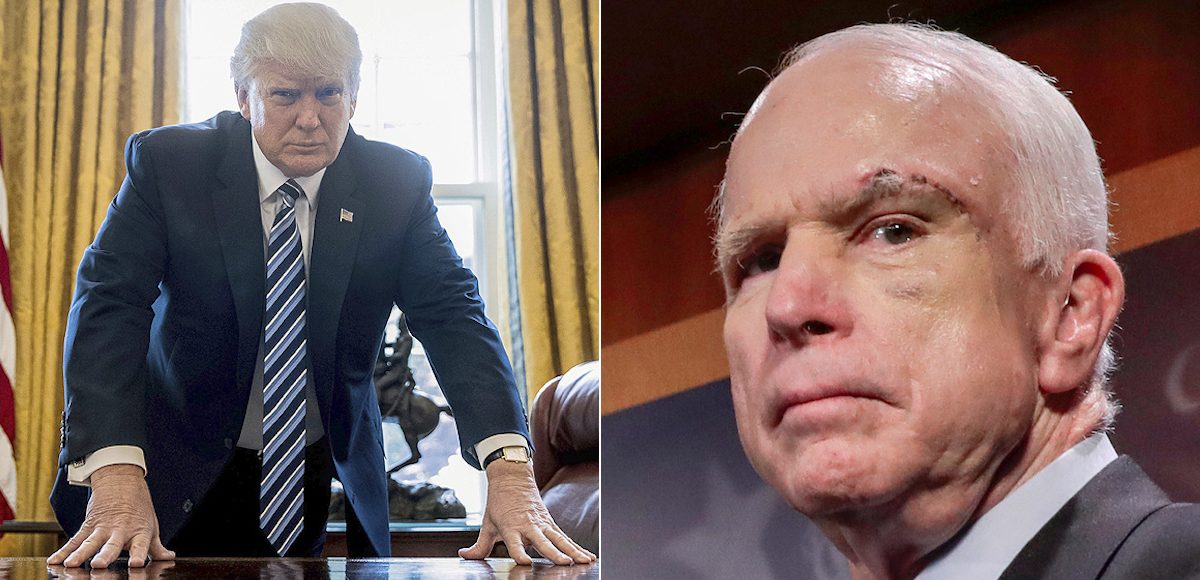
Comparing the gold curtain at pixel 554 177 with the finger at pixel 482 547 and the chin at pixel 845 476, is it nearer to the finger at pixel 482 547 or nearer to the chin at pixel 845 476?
the finger at pixel 482 547

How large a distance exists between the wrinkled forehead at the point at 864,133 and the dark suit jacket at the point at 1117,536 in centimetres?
14

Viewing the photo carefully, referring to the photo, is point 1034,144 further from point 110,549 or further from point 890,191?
point 110,549

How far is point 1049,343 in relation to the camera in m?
0.47

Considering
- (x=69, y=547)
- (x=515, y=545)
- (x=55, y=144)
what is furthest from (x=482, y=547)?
(x=55, y=144)

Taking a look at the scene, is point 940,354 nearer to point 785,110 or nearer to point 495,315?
point 785,110

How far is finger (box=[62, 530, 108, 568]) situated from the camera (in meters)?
1.14

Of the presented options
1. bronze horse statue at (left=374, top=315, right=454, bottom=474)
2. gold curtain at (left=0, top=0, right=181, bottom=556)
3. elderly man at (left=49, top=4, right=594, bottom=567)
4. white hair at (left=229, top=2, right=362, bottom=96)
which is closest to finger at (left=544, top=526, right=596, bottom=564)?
elderly man at (left=49, top=4, right=594, bottom=567)

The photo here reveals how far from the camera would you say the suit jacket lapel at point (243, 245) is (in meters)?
1.57

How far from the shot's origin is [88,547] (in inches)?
45.3

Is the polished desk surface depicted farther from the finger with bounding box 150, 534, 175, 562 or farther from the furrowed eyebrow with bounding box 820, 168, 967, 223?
the furrowed eyebrow with bounding box 820, 168, 967, 223

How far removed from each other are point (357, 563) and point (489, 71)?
6.50ft

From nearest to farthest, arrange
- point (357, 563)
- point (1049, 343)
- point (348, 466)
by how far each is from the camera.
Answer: point (1049, 343)
point (357, 563)
point (348, 466)

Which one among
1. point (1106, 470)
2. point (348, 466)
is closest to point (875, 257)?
point (1106, 470)

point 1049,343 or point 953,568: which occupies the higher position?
point 1049,343
